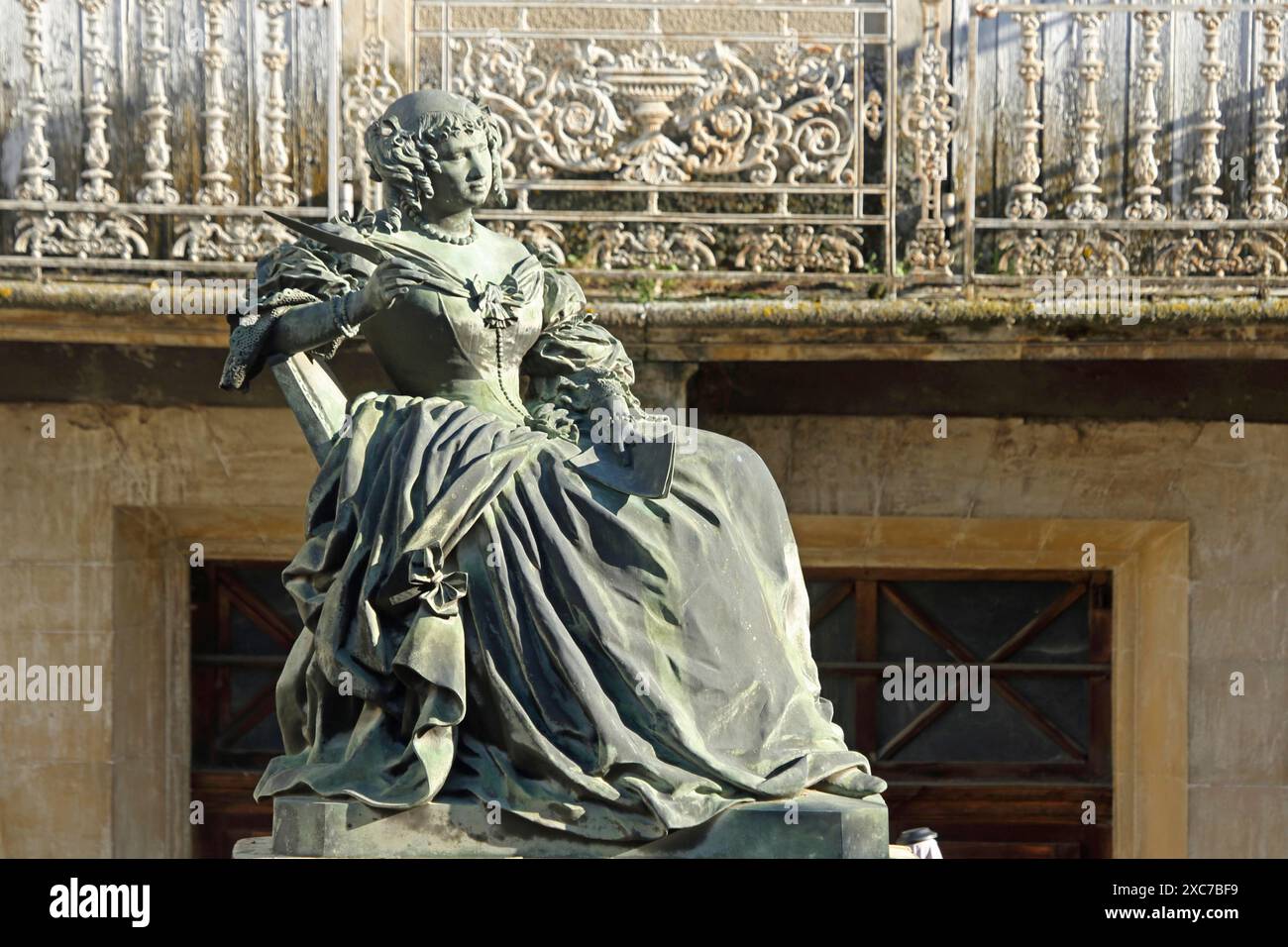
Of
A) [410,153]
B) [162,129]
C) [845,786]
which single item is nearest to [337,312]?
[410,153]

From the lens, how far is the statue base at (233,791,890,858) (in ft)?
23.1

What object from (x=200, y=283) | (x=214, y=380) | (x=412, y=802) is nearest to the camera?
(x=412, y=802)

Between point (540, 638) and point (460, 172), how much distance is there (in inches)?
51.5

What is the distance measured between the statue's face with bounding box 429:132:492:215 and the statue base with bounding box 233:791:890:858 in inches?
63.3

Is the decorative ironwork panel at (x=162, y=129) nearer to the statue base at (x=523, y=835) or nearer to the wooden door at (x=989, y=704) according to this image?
the wooden door at (x=989, y=704)

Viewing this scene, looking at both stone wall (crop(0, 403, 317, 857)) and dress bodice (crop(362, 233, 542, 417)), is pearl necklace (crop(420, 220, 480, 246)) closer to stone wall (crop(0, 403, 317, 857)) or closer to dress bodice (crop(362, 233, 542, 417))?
dress bodice (crop(362, 233, 542, 417))

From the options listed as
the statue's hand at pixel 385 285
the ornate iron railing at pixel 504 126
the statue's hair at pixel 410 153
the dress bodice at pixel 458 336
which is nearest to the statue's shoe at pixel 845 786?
the dress bodice at pixel 458 336

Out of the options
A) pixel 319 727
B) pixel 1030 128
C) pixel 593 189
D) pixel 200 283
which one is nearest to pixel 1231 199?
pixel 1030 128

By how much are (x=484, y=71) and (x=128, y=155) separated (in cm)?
138

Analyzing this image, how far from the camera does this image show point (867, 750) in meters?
12.4

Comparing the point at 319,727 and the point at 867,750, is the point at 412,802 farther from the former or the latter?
the point at 867,750

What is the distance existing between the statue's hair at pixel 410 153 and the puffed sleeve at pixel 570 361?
40 centimetres

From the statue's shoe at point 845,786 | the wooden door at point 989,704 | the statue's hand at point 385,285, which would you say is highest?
the statue's hand at point 385,285

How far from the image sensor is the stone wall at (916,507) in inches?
476
